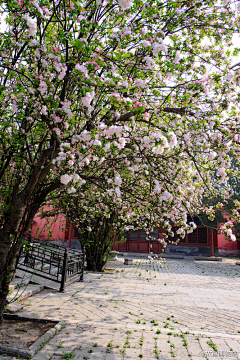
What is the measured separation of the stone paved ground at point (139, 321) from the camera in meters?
3.60

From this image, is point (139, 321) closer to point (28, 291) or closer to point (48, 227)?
point (28, 291)

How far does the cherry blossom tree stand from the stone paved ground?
61.2 inches

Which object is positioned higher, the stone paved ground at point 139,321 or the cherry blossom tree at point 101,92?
the cherry blossom tree at point 101,92

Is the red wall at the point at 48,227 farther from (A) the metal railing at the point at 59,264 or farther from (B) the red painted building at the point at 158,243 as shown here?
(B) the red painted building at the point at 158,243

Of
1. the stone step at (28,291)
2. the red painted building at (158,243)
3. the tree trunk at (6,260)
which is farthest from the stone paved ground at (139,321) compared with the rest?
the red painted building at (158,243)

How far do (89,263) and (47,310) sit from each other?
547cm

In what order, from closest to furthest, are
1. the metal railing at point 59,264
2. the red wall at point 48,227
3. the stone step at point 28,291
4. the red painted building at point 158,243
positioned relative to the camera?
1. the red wall at point 48,227
2. the stone step at point 28,291
3. the metal railing at point 59,264
4. the red painted building at point 158,243

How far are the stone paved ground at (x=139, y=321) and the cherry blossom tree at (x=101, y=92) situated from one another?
1555mm

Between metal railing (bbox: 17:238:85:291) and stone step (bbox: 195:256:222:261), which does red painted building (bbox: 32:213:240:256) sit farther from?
metal railing (bbox: 17:238:85:291)

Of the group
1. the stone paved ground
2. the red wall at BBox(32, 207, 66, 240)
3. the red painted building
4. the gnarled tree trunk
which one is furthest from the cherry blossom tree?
the red painted building

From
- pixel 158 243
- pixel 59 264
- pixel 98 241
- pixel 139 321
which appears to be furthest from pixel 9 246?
pixel 158 243

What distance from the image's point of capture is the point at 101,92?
3.77 meters

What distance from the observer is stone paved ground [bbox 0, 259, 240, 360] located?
11.8 feet

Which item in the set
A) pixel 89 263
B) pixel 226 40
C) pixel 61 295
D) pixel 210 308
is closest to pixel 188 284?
pixel 210 308
